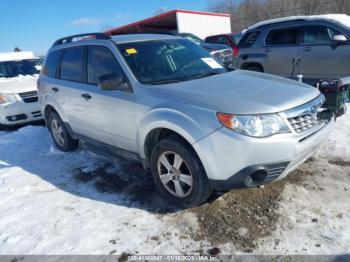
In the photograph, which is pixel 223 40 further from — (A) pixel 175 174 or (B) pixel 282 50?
(A) pixel 175 174

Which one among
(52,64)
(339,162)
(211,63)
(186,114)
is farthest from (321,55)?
(52,64)

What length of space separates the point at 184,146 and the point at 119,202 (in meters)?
1.18

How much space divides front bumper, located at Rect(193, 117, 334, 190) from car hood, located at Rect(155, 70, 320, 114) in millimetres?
258

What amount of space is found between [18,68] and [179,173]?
771 cm

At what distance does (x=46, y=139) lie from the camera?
6277 mm

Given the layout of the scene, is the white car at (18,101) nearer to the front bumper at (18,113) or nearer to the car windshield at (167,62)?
the front bumper at (18,113)

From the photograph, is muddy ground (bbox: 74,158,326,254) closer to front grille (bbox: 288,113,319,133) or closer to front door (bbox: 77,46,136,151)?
front door (bbox: 77,46,136,151)

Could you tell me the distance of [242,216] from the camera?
311 cm

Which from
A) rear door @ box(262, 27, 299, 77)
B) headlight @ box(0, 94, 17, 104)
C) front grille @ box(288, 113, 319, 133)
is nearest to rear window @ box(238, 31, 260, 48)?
Result: rear door @ box(262, 27, 299, 77)

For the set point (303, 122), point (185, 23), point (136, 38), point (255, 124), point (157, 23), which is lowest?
point (303, 122)

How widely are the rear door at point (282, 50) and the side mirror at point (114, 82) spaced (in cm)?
519

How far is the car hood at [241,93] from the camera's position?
9.04ft

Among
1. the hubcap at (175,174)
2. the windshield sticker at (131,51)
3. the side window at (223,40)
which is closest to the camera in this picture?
the hubcap at (175,174)

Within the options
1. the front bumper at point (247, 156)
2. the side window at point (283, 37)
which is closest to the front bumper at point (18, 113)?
the front bumper at point (247, 156)
